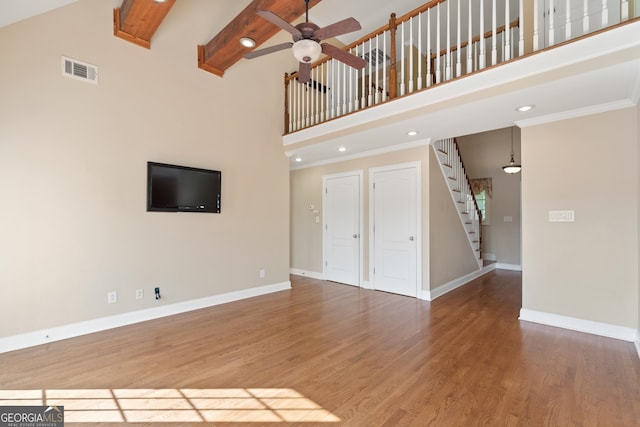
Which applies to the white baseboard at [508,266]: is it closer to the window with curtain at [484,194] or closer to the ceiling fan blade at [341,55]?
the window with curtain at [484,194]

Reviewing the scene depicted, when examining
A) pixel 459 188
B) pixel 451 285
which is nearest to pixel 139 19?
pixel 459 188

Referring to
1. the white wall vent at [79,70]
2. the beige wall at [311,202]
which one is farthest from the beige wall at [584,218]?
the white wall vent at [79,70]

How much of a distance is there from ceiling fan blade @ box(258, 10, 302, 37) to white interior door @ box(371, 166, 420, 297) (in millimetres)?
2980

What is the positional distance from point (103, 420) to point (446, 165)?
5.34 meters

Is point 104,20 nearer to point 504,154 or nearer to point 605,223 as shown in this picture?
point 605,223

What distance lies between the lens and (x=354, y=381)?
228 cm

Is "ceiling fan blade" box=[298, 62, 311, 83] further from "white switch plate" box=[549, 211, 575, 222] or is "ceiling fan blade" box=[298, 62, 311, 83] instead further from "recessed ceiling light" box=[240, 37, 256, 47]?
"white switch plate" box=[549, 211, 575, 222]

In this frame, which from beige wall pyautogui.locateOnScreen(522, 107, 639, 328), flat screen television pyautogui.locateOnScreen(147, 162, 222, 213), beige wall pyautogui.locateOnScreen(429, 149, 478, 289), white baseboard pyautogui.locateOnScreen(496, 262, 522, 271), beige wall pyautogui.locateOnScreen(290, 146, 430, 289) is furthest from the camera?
white baseboard pyautogui.locateOnScreen(496, 262, 522, 271)

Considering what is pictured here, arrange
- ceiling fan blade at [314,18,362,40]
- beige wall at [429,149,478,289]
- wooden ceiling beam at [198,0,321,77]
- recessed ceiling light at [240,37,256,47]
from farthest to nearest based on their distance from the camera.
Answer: beige wall at [429,149,478,289] → recessed ceiling light at [240,37,256,47] → wooden ceiling beam at [198,0,321,77] → ceiling fan blade at [314,18,362,40]

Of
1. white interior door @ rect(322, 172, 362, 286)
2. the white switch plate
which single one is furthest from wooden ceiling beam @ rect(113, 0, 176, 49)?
the white switch plate

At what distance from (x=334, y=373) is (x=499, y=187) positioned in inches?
281

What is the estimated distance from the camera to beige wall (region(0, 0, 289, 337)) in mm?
2812

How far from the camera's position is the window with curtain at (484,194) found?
7.70m

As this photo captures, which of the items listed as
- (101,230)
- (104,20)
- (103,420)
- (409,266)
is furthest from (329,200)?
(103,420)
